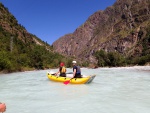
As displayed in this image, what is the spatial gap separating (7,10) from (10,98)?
332 ft

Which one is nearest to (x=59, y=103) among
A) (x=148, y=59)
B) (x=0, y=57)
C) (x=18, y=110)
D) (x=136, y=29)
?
(x=18, y=110)

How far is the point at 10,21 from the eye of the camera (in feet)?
325

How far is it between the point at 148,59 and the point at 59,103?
8991 cm

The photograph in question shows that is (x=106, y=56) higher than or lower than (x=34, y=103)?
higher

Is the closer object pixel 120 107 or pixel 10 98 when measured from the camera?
pixel 120 107

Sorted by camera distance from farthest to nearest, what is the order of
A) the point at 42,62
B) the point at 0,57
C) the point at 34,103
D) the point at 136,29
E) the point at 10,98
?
the point at 136,29
the point at 42,62
the point at 0,57
the point at 10,98
the point at 34,103

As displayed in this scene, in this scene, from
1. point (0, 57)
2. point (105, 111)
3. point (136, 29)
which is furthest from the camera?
point (136, 29)

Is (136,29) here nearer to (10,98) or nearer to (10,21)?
(10,21)

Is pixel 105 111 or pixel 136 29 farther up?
pixel 136 29

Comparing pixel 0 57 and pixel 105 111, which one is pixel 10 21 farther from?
pixel 105 111

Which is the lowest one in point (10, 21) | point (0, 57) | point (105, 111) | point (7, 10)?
point (105, 111)

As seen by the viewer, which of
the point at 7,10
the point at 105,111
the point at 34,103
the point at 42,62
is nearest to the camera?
the point at 105,111

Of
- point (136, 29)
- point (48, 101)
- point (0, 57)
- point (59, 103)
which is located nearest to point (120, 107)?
point (59, 103)

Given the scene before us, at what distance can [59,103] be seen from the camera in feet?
38.1
